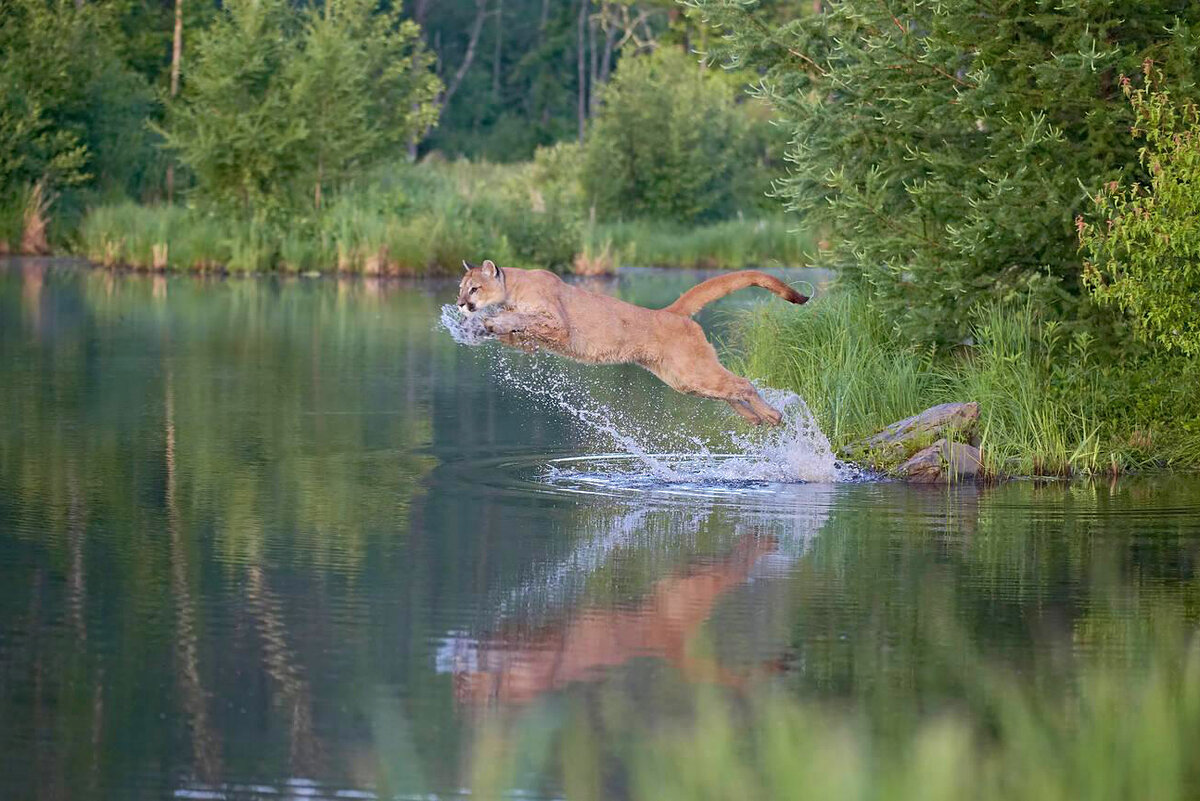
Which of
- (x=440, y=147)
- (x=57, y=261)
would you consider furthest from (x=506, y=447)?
(x=440, y=147)

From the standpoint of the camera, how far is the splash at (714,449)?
16.2 metres

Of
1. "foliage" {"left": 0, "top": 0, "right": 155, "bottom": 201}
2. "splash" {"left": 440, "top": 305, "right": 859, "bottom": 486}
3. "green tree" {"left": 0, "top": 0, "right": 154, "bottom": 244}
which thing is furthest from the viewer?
"foliage" {"left": 0, "top": 0, "right": 155, "bottom": 201}

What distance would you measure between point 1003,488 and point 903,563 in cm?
396

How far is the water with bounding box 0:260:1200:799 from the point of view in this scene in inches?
329

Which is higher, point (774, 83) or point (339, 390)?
point (774, 83)

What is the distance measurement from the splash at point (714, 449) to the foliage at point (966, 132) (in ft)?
5.45

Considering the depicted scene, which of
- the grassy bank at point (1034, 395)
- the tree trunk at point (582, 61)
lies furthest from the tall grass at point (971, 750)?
the tree trunk at point (582, 61)

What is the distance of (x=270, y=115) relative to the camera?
48.1 meters

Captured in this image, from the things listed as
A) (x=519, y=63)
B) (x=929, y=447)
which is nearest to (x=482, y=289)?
(x=929, y=447)

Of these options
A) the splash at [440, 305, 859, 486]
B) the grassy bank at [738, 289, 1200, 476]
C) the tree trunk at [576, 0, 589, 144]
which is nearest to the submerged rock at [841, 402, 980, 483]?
the grassy bank at [738, 289, 1200, 476]

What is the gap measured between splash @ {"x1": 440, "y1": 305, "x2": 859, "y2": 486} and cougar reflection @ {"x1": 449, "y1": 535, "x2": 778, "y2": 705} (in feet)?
12.4

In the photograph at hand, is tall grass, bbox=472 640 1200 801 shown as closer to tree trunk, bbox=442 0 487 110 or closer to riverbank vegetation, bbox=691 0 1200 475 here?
riverbank vegetation, bbox=691 0 1200 475

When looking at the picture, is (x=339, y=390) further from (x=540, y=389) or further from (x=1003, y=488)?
(x=1003, y=488)

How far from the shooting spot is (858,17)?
61.1ft
